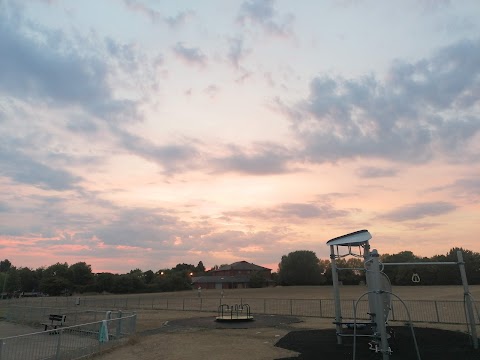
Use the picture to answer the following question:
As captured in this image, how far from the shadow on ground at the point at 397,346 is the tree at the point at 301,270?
95.1 meters

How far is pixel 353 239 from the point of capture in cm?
1470

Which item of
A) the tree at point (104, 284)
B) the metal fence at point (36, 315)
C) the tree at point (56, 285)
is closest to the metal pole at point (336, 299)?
the metal fence at point (36, 315)

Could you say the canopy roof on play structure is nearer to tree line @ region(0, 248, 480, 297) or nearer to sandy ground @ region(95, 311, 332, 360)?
sandy ground @ region(95, 311, 332, 360)

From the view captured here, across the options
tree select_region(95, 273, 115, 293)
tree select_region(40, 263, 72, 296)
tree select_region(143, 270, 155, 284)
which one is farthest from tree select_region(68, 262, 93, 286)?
tree select_region(143, 270, 155, 284)

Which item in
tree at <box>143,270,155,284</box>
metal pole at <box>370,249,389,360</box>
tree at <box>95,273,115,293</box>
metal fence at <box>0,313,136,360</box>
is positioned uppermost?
tree at <box>143,270,155,284</box>

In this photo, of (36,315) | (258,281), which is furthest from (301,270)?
(36,315)

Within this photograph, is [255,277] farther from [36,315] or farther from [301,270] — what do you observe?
[36,315]

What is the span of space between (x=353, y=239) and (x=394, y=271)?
8335cm

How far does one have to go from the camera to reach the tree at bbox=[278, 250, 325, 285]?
110 meters

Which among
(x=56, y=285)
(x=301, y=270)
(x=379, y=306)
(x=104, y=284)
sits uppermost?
(x=301, y=270)

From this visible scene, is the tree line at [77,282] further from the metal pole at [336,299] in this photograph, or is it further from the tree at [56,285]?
the metal pole at [336,299]

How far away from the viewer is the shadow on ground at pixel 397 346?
478 inches

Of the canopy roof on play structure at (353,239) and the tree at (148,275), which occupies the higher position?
the tree at (148,275)

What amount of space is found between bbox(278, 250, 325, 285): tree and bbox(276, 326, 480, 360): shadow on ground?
3742 inches
